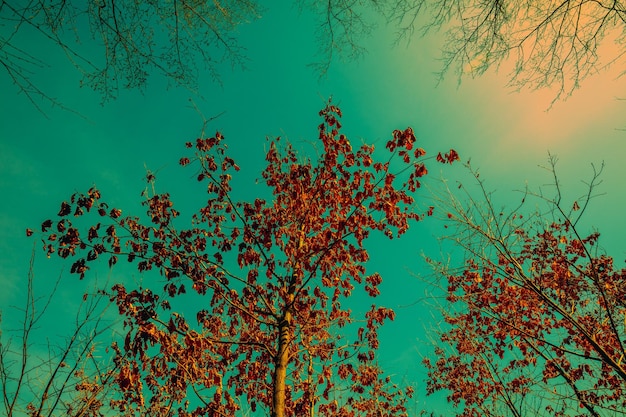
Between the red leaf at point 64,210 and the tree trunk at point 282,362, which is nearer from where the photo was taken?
the red leaf at point 64,210

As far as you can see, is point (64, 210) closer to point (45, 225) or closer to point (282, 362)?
point (45, 225)

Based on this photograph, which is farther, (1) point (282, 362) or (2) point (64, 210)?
(1) point (282, 362)

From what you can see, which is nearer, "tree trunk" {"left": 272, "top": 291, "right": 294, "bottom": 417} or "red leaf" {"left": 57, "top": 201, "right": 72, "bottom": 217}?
"red leaf" {"left": 57, "top": 201, "right": 72, "bottom": 217}

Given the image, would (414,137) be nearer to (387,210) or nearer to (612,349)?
(387,210)

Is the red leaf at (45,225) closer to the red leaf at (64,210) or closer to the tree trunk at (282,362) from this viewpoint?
the red leaf at (64,210)

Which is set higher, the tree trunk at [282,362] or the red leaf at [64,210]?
the red leaf at [64,210]

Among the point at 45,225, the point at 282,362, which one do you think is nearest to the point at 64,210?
the point at 45,225

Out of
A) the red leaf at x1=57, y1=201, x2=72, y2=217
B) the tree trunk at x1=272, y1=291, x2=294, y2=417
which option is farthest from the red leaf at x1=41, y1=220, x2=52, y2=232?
the tree trunk at x1=272, y1=291, x2=294, y2=417

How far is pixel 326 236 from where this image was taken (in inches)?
282

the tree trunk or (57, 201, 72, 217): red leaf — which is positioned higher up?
(57, 201, 72, 217): red leaf

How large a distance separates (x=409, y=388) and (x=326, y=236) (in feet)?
32.5

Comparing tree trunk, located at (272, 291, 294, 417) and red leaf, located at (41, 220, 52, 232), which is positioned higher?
red leaf, located at (41, 220, 52, 232)

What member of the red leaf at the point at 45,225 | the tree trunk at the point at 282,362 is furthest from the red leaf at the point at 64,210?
the tree trunk at the point at 282,362

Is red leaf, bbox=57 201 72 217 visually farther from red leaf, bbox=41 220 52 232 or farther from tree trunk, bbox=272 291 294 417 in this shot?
tree trunk, bbox=272 291 294 417
